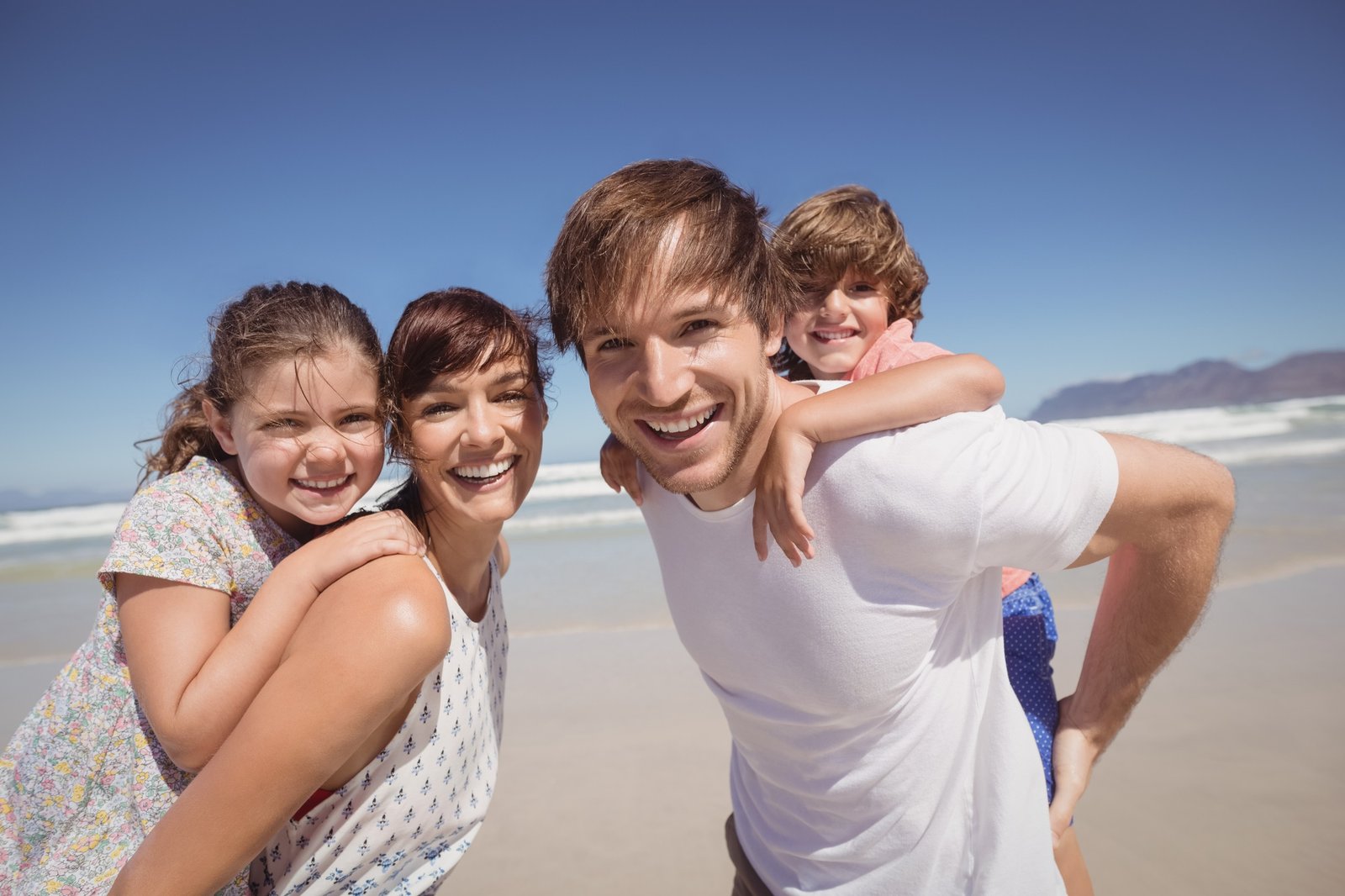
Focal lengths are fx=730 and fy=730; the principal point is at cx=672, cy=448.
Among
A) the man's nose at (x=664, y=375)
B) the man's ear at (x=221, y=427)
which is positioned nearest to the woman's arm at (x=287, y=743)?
the man's nose at (x=664, y=375)

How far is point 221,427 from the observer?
8.39 ft

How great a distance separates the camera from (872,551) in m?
1.91

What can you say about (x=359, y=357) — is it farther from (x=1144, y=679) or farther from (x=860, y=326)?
(x=1144, y=679)

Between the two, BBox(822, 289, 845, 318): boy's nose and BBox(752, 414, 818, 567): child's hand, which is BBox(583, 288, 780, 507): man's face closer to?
BBox(752, 414, 818, 567): child's hand

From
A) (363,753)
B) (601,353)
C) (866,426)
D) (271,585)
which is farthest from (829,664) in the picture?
(271,585)

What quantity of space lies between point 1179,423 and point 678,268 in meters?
27.1

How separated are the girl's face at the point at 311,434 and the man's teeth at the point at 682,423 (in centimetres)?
101

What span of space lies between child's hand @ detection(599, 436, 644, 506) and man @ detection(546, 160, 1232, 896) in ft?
0.68

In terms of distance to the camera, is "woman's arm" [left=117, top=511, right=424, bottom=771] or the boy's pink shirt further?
the boy's pink shirt

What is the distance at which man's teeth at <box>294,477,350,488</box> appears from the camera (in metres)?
2.40

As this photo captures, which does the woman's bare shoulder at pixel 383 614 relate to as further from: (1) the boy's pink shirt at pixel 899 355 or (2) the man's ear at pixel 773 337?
(1) the boy's pink shirt at pixel 899 355

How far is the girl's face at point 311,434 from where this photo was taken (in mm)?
2369

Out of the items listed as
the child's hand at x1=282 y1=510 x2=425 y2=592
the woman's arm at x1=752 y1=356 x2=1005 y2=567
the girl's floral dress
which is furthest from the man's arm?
the girl's floral dress

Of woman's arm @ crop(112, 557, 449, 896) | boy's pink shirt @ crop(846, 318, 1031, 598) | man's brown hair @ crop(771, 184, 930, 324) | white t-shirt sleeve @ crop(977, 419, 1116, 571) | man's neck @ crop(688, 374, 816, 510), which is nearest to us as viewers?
woman's arm @ crop(112, 557, 449, 896)
